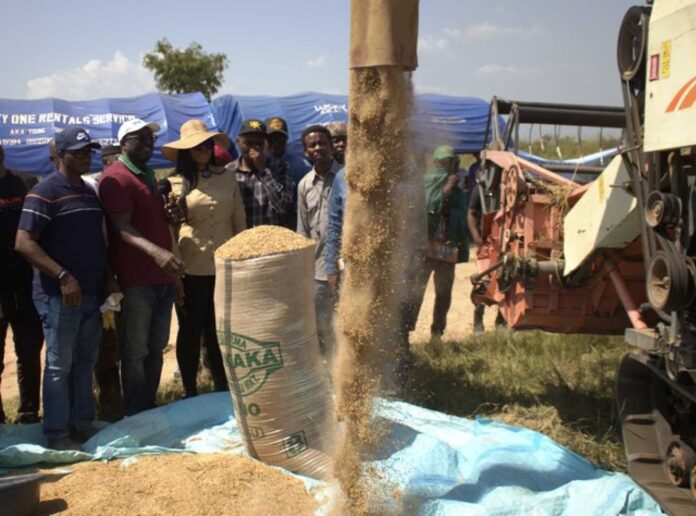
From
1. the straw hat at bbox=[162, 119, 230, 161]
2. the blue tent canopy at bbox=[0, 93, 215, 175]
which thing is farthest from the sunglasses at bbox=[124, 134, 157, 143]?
the blue tent canopy at bbox=[0, 93, 215, 175]

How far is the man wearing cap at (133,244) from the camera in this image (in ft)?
12.6

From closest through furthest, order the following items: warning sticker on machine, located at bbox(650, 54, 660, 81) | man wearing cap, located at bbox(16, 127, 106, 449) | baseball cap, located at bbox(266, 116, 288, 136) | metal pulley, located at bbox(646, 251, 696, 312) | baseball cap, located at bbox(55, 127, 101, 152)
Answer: metal pulley, located at bbox(646, 251, 696, 312), warning sticker on machine, located at bbox(650, 54, 660, 81), man wearing cap, located at bbox(16, 127, 106, 449), baseball cap, located at bbox(55, 127, 101, 152), baseball cap, located at bbox(266, 116, 288, 136)

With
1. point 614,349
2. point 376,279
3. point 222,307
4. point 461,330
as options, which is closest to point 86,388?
point 222,307

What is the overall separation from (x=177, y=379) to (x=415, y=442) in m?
2.45

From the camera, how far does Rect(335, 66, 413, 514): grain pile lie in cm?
277

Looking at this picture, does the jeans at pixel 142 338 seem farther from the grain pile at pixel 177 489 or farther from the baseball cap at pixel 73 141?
the baseball cap at pixel 73 141

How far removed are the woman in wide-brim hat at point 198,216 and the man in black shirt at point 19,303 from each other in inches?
34.1

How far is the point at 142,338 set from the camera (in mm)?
3998

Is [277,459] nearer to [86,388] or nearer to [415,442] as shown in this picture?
[415,442]

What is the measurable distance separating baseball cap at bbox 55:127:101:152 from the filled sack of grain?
0.97m

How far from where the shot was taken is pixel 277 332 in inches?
132

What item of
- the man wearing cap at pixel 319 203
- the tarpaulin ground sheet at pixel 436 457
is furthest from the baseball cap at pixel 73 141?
the tarpaulin ground sheet at pixel 436 457

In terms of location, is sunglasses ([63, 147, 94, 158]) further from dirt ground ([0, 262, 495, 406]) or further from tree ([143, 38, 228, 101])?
tree ([143, 38, 228, 101])

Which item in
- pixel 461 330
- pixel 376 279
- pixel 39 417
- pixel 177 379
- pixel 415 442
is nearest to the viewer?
pixel 376 279
